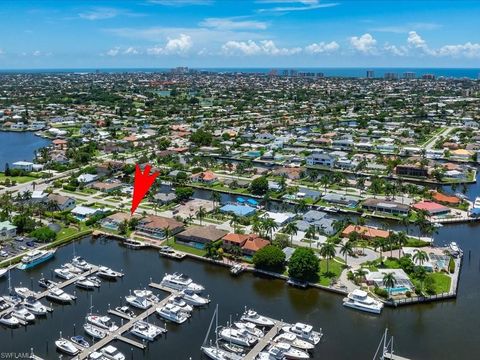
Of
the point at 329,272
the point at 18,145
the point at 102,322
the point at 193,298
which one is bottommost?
the point at 102,322

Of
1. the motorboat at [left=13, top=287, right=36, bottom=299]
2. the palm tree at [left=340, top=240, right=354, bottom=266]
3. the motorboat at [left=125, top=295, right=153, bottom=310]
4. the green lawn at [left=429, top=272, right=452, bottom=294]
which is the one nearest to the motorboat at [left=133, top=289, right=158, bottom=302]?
the motorboat at [left=125, top=295, right=153, bottom=310]

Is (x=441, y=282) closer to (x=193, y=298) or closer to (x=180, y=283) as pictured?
(x=193, y=298)

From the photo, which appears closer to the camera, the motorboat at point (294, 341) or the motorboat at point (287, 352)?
the motorboat at point (287, 352)

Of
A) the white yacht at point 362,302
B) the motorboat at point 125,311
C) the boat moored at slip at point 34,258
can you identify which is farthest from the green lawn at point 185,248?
the white yacht at point 362,302

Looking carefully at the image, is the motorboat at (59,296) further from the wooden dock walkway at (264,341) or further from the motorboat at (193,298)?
the wooden dock walkway at (264,341)

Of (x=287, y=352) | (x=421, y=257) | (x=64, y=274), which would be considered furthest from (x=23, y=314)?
(x=421, y=257)

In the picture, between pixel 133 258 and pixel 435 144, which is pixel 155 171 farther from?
pixel 435 144
